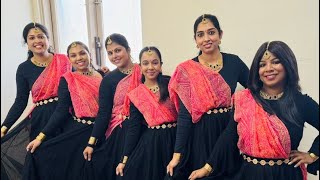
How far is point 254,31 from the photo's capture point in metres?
1.79

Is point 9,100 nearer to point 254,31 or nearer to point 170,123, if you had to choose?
point 170,123

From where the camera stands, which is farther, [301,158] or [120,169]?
[120,169]

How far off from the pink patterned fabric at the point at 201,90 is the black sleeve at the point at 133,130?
31 cm

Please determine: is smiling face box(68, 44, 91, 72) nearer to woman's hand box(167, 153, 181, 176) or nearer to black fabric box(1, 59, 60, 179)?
black fabric box(1, 59, 60, 179)

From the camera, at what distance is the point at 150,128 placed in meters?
1.73

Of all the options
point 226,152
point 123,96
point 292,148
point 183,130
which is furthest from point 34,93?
point 292,148

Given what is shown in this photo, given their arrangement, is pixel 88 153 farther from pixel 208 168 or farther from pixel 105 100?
pixel 208 168

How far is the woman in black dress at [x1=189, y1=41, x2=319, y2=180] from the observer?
1.26 meters

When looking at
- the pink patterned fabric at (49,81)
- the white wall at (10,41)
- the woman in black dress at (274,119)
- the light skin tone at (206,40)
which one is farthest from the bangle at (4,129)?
the woman in black dress at (274,119)

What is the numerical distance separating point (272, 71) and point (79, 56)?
1.23 metres

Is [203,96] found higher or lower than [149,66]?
lower

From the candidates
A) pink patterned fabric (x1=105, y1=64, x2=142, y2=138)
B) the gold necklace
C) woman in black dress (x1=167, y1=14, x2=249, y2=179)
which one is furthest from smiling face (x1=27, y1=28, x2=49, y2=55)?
the gold necklace

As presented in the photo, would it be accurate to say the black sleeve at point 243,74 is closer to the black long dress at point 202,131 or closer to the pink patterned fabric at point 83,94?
the black long dress at point 202,131

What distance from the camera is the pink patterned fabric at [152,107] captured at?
66.7 inches
